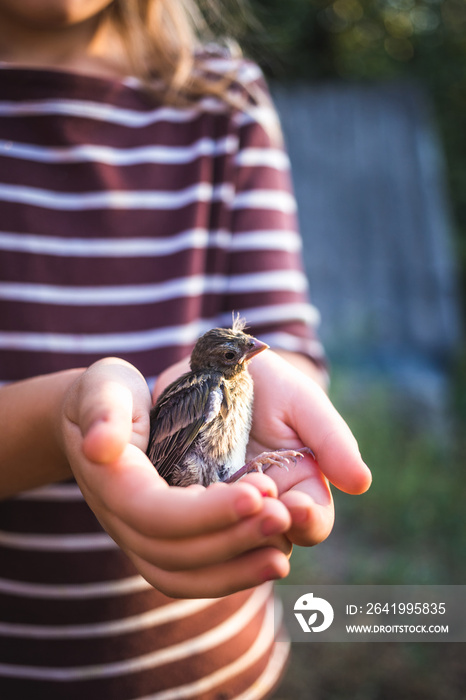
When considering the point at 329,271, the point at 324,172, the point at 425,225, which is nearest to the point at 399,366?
the point at 329,271

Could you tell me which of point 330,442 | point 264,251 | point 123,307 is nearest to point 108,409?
point 330,442

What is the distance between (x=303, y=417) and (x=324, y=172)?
27.2 ft

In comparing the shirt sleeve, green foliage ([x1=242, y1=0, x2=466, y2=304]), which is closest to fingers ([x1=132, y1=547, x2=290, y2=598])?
the shirt sleeve

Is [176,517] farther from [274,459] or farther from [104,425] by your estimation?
[274,459]

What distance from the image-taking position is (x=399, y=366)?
7742mm

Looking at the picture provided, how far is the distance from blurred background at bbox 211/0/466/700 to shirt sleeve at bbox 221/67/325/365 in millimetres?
1881

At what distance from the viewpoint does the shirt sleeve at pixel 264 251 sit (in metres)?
2.65

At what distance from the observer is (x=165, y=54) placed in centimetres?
297

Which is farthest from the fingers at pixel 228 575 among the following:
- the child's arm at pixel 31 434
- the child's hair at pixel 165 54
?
the child's hair at pixel 165 54

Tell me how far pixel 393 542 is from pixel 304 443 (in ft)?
13.8

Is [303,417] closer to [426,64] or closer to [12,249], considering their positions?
[12,249]

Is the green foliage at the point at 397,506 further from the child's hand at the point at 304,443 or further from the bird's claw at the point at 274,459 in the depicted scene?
the bird's claw at the point at 274,459

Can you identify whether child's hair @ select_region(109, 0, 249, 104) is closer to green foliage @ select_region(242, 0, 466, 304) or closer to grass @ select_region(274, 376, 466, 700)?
grass @ select_region(274, 376, 466, 700)

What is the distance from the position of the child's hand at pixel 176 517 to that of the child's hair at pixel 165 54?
6.27 ft
